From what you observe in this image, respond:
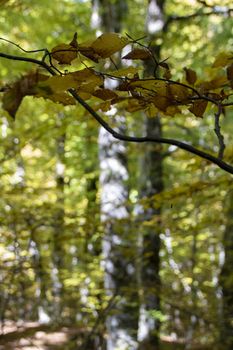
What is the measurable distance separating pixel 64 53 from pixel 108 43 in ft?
0.31

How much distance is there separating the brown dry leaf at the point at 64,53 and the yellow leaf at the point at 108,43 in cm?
4

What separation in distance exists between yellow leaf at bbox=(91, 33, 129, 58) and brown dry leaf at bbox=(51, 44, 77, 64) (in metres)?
0.04

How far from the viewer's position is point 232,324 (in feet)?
18.2

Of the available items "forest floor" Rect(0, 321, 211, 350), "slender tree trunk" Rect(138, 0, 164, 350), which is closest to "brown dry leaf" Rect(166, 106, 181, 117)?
"slender tree trunk" Rect(138, 0, 164, 350)

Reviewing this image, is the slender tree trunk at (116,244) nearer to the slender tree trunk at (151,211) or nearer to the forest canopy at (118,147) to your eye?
the forest canopy at (118,147)

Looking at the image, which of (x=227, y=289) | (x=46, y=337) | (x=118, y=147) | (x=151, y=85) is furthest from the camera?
(x=46, y=337)

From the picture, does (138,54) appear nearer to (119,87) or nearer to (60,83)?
(119,87)

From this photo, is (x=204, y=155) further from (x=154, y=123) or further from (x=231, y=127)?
(x=231, y=127)

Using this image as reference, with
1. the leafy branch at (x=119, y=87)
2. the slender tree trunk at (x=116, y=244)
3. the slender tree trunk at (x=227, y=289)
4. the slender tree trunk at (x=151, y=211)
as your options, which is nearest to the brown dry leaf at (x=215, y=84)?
the leafy branch at (x=119, y=87)

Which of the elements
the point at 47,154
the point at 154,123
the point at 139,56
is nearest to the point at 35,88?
the point at 139,56

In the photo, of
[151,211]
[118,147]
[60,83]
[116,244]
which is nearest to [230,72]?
[60,83]

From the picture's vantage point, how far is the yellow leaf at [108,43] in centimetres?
81

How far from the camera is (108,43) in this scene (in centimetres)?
83

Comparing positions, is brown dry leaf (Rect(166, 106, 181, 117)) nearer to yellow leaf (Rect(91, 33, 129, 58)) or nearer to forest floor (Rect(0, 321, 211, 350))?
yellow leaf (Rect(91, 33, 129, 58))
